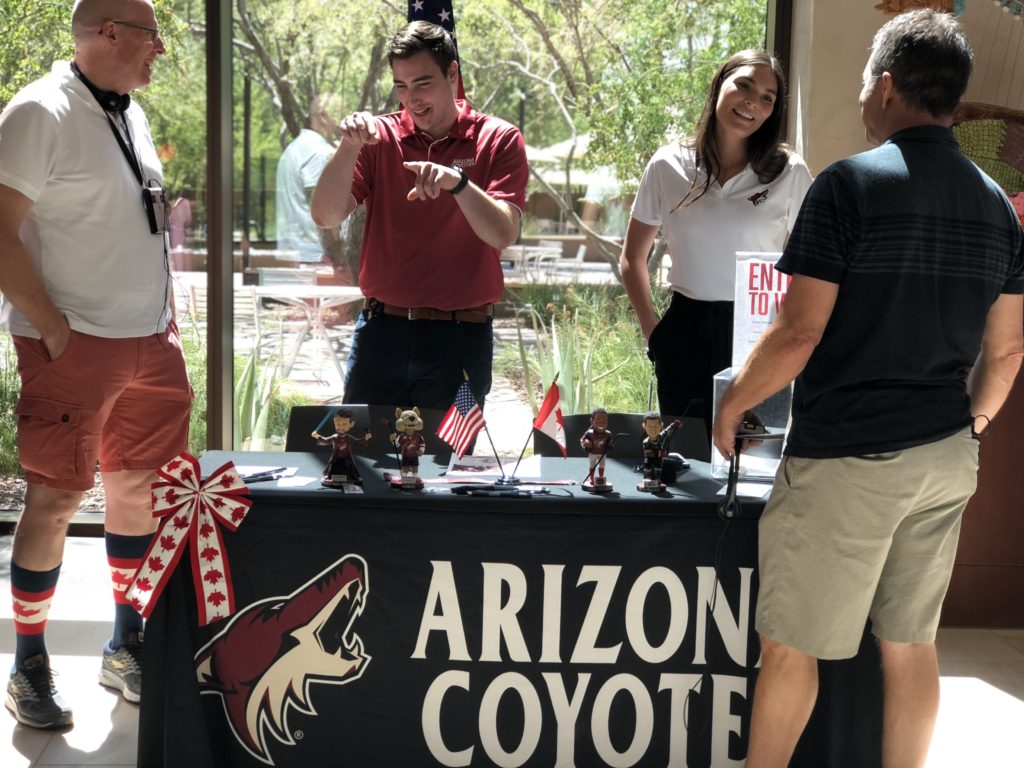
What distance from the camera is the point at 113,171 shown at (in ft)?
8.93

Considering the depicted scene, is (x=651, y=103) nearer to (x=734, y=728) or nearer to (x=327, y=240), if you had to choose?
(x=327, y=240)

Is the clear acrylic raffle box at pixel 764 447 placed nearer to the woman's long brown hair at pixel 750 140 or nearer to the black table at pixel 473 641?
the black table at pixel 473 641

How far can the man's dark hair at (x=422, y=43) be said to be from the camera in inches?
111

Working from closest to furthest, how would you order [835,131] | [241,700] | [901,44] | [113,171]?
[901,44] → [241,700] → [113,171] → [835,131]

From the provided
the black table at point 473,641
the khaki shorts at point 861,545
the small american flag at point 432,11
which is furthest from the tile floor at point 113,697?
the small american flag at point 432,11

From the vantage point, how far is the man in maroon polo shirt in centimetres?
304

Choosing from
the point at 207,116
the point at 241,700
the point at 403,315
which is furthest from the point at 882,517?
the point at 207,116

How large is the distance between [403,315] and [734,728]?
1.44 metres

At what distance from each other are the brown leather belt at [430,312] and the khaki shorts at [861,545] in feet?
4.10

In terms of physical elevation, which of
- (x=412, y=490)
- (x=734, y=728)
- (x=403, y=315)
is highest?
(x=403, y=315)

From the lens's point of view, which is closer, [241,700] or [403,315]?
[241,700]

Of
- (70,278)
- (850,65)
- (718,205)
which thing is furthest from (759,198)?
(70,278)

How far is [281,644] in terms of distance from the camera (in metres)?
2.21

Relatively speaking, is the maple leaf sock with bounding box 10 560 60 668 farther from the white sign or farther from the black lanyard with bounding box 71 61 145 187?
the white sign
